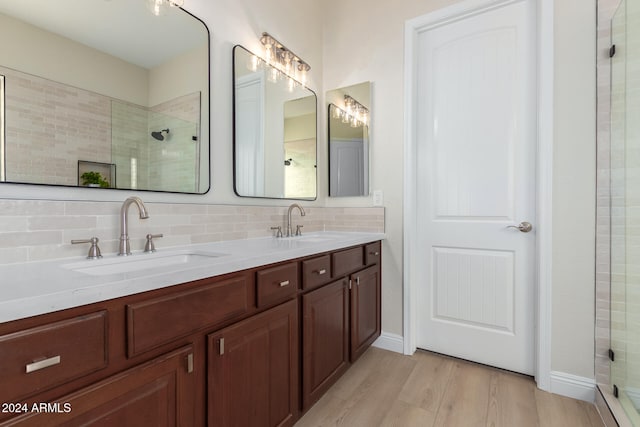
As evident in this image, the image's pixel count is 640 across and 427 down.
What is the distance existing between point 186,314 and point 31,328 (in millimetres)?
353

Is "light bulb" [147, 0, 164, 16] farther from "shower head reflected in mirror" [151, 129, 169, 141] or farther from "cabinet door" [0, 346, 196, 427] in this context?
"cabinet door" [0, 346, 196, 427]

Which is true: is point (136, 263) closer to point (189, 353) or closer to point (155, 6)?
point (189, 353)

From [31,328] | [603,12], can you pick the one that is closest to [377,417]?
[31,328]

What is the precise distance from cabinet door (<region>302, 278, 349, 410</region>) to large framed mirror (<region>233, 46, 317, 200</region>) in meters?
0.75

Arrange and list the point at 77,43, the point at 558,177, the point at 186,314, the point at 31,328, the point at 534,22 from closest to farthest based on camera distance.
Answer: the point at 31,328 < the point at 186,314 < the point at 77,43 < the point at 558,177 < the point at 534,22

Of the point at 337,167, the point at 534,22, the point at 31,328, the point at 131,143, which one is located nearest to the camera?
the point at 31,328

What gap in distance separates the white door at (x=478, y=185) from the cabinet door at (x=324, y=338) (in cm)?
81

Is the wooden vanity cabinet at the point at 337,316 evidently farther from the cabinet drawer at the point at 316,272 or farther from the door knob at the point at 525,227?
the door knob at the point at 525,227

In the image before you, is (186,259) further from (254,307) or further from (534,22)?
(534,22)

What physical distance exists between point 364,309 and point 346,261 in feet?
1.50

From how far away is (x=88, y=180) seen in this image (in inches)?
46.6

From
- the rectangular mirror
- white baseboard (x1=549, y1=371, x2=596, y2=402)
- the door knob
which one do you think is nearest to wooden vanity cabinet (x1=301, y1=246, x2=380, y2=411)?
the rectangular mirror

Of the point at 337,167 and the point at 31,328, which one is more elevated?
the point at 337,167

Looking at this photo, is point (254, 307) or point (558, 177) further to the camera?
point (558, 177)
